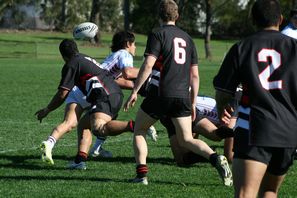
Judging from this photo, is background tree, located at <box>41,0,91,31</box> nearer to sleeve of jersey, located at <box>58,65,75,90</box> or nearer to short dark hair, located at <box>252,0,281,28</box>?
sleeve of jersey, located at <box>58,65,75,90</box>

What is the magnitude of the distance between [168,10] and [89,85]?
201 centimetres

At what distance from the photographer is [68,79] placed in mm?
9617

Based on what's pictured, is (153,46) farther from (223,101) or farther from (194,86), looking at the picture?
(223,101)

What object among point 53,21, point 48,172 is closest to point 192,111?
point 48,172

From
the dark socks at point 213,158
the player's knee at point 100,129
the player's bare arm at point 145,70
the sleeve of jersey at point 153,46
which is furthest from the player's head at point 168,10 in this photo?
the player's knee at point 100,129

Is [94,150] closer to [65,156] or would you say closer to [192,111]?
[65,156]

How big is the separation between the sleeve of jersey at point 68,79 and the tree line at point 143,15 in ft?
246

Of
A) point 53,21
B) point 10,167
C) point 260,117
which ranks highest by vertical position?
point 260,117

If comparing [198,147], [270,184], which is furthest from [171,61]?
[270,184]

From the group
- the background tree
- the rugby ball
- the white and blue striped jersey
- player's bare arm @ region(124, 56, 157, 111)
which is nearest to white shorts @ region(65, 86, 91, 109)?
the white and blue striped jersey

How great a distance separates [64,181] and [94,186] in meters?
0.50

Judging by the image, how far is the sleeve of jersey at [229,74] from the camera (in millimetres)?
5348

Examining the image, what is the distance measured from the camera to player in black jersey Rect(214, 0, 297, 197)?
17.4 ft

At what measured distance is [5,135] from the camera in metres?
13.2
